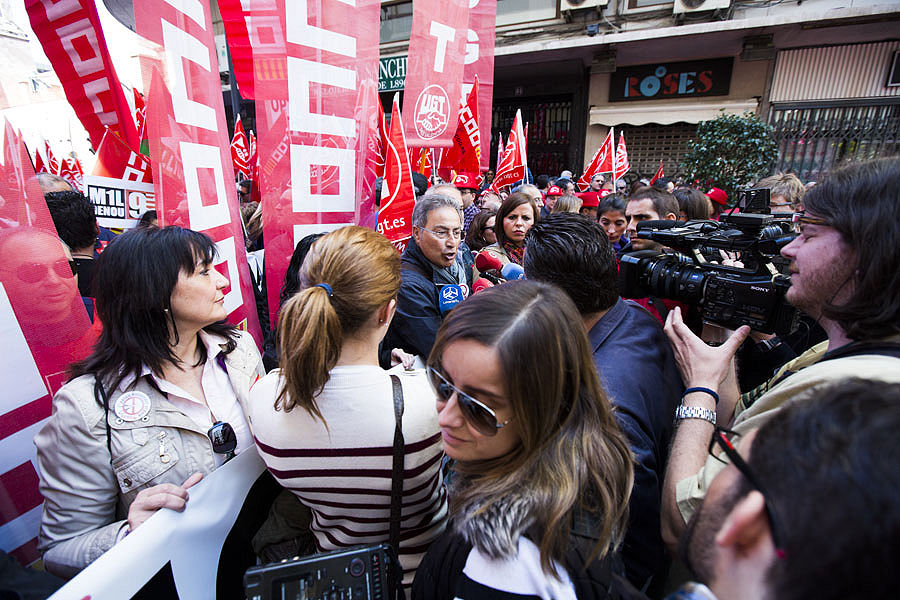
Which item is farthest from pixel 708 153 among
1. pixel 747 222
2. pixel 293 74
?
pixel 293 74

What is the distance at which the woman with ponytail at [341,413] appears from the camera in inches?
42.3

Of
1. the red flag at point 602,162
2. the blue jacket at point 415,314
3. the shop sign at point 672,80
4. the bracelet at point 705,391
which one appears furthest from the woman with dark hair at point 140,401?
the shop sign at point 672,80

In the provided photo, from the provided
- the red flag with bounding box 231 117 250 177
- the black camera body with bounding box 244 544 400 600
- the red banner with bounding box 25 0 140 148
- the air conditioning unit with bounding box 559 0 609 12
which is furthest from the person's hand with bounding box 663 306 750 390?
the air conditioning unit with bounding box 559 0 609 12

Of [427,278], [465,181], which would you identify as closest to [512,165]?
[465,181]

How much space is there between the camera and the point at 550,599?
718 mm

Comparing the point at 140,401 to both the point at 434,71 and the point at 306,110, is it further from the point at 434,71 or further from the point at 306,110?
the point at 434,71

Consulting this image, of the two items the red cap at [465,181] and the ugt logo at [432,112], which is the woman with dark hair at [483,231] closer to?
the red cap at [465,181]

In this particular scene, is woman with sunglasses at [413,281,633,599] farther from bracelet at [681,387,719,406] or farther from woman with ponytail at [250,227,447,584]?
bracelet at [681,387,719,406]

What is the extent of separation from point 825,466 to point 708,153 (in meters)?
7.16

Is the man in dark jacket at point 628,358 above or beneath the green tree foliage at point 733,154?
beneath

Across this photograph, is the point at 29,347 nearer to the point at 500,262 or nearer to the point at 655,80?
the point at 500,262

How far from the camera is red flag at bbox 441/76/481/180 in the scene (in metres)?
4.71

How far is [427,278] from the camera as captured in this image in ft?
8.68

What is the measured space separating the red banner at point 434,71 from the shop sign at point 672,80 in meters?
8.05
